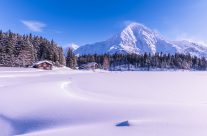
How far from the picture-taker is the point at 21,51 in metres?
68.8

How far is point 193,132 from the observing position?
5.04 m

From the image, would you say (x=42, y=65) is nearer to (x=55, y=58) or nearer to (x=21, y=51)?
(x=21, y=51)

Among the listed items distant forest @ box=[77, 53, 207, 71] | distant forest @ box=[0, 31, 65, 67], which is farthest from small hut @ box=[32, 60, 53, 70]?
distant forest @ box=[77, 53, 207, 71]

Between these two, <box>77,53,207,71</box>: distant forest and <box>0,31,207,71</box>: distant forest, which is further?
<box>77,53,207,71</box>: distant forest

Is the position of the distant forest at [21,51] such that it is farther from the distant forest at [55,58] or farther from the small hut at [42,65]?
the small hut at [42,65]

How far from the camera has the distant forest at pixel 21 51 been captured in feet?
211

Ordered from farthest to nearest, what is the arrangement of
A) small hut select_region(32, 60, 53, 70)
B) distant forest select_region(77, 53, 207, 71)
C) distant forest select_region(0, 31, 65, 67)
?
distant forest select_region(77, 53, 207, 71) → distant forest select_region(0, 31, 65, 67) → small hut select_region(32, 60, 53, 70)

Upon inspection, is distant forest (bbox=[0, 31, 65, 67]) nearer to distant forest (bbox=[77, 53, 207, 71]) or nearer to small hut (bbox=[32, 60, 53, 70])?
small hut (bbox=[32, 60, 53, 70])

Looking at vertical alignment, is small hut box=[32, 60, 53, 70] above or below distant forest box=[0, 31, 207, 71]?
below

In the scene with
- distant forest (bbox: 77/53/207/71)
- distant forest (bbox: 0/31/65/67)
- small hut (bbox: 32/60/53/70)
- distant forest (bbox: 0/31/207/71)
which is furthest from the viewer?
distant forest (bbox: 77/53/207/71)

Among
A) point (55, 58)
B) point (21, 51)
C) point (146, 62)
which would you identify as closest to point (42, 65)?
point (21, 51)

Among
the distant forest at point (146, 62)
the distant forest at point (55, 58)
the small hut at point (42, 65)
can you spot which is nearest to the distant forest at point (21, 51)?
the distant forest at point (55, 58)

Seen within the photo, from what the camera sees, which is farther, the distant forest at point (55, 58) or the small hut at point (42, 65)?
the distant forest at point (55, 58)

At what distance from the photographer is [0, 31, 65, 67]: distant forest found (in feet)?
211
